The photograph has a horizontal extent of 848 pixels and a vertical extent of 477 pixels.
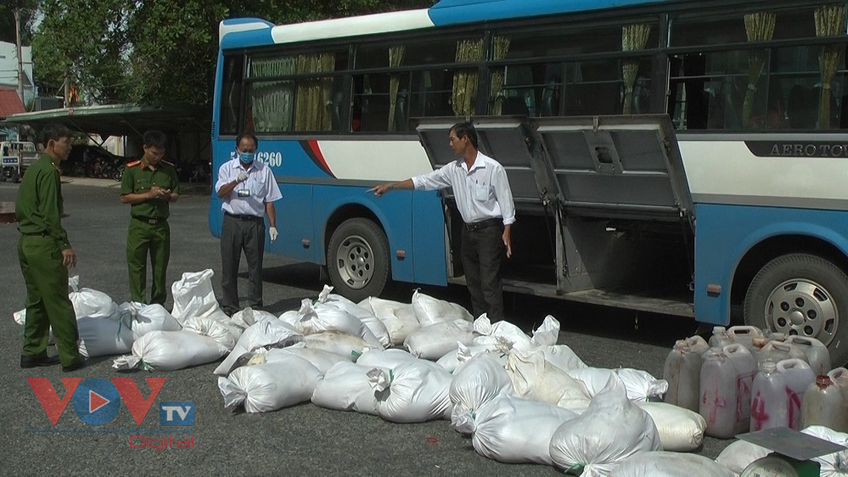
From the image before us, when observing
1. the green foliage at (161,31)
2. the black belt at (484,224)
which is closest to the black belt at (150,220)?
the black belt at (484,224)

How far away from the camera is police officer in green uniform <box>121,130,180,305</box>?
8648 mm

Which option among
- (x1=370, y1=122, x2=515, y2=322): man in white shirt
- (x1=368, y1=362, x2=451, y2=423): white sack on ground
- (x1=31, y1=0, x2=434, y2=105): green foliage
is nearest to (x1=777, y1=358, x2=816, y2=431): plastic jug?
(x1=368, y1=362, x2=451, y2=423): white sack on ground

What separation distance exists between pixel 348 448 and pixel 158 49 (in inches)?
794

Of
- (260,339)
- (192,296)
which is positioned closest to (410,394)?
(260,339)

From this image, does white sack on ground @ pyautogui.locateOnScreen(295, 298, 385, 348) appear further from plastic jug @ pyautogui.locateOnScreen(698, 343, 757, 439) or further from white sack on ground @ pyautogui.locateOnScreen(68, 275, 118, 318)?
plastic jug @ pyautogui.locateOnScreen(698, 343, 757, 439)

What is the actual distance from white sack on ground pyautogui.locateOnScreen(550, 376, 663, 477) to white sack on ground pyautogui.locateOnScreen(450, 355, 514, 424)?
25.4 inches

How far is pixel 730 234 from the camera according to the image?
751 cm

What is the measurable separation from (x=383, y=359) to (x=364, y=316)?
4.87 feet

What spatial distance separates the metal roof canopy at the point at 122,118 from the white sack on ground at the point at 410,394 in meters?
25.6

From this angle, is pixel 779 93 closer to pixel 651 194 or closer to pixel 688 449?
pixel 651 194

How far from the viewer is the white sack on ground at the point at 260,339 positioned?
684 cm

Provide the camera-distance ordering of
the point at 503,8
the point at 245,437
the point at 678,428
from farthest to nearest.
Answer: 1. the point at 503,8
2. the point at 245,437
3. the point at 678,428

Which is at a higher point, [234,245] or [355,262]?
[234,245]

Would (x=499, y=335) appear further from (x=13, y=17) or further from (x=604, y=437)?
(x=13, y=17)
